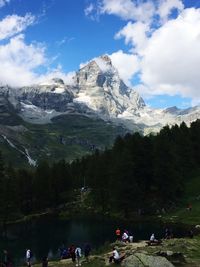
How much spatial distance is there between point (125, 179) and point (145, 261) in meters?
69.9

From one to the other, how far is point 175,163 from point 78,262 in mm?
73134

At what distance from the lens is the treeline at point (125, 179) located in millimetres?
115000

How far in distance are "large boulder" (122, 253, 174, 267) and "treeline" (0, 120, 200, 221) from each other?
65.2 meters

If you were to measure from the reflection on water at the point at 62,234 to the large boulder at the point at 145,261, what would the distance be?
3246cm

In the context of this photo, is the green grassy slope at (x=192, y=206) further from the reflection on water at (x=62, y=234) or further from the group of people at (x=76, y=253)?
the group of people at (x=76, y=253)

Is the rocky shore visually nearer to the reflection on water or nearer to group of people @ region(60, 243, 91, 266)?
group of people @ region(60, 243, 91, 266)

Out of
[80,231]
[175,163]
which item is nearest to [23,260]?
[80,231]

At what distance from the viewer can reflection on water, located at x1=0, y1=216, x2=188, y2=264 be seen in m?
85.1

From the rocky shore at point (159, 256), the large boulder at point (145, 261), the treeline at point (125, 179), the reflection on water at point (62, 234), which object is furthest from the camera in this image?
the treeline at point (125, 179)

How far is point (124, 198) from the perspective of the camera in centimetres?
11469

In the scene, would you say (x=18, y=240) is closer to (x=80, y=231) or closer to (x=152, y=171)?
(x=80, y=231)

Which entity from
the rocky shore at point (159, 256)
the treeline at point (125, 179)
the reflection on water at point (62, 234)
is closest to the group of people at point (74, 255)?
the rocky shore at point (159, 256)

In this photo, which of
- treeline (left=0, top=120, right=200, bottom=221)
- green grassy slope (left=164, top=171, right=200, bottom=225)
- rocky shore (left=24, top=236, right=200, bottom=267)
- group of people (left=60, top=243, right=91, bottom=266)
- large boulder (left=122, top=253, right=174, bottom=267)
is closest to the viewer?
large boulder (left=122, top=253, right=174, bottom=267)

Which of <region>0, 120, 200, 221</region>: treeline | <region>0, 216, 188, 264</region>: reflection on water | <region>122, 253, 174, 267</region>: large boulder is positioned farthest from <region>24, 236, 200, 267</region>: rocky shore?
<region>0, 120, 200, 221</region>: treeline
